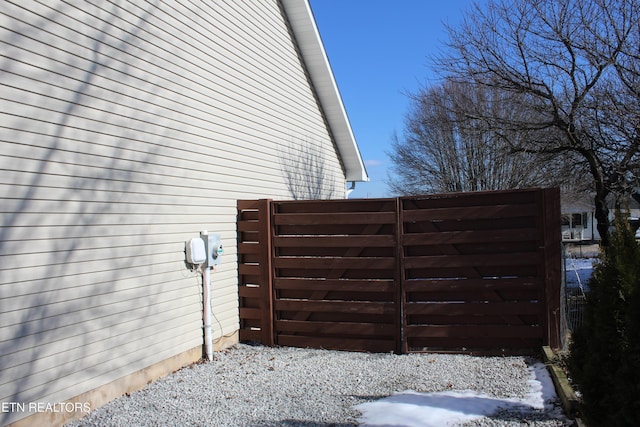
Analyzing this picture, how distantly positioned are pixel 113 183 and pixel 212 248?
1587 mm

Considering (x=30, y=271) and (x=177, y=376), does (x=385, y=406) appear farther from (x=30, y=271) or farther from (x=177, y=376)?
(x=30, y=271)

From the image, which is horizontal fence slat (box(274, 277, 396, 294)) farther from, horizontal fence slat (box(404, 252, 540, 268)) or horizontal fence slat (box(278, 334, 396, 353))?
horizontal fence slat (box(278, 334, 396, 353))

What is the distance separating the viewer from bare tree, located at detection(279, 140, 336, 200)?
9.07 metres

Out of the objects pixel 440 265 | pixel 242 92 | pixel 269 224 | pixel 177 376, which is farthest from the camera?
pixel 242 92

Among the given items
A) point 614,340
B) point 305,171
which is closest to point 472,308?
point 614,340

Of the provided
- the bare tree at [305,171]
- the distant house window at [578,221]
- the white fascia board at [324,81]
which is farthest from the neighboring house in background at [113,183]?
the distant house window at [578,221]

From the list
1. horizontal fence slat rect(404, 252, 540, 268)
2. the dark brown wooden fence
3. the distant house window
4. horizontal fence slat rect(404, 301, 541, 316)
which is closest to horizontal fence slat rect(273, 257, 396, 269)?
the dark brown wooden fence

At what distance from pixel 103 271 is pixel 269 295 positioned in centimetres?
252

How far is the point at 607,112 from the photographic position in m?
8.60

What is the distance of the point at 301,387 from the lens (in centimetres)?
501

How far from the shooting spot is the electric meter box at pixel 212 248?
5.94m

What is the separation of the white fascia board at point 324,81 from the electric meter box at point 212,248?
5113 millimetres

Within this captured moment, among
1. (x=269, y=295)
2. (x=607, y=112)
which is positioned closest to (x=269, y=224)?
(x=269, y=295)

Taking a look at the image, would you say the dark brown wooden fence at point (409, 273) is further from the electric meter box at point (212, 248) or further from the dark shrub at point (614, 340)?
the dark shrub at point (614, 340)
